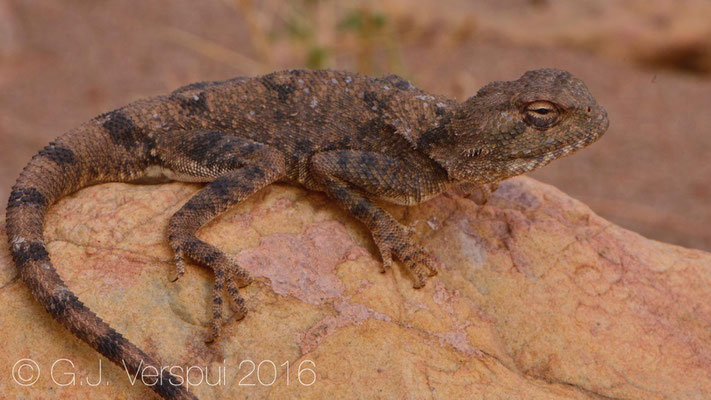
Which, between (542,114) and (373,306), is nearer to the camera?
(373,306)

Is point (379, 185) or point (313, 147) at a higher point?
point (313, 147)

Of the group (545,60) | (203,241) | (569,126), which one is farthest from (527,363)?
(545,60)

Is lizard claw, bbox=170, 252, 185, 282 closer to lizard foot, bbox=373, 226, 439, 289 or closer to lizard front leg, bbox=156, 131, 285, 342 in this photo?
lizard front leg, bbox=156, 131, 285, 342

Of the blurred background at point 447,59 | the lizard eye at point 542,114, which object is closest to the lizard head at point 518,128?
the lizard eye at point 542,114

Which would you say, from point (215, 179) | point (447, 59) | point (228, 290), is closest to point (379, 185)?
point (215, 179)

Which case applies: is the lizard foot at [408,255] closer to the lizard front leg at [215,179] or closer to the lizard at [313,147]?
the lizard at [313,147]

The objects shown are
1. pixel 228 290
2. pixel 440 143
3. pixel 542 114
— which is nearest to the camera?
pixel 228 290

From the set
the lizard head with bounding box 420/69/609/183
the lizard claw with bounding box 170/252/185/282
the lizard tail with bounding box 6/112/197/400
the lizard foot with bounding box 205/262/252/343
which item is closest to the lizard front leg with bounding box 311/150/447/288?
the lizard head with bounding box 420/69/609/183

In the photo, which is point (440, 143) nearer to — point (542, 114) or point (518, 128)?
point (518, 128)
